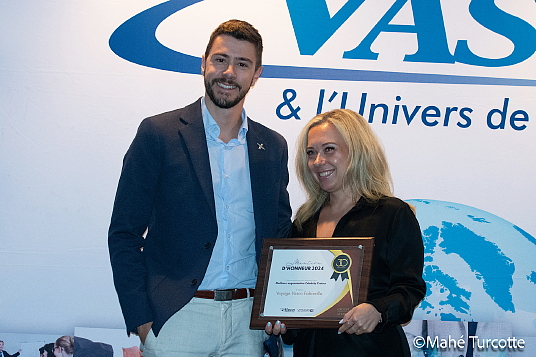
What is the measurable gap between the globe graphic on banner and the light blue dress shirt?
5.48ft

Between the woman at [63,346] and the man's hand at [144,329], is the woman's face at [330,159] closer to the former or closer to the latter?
the man's hand at [144,329]

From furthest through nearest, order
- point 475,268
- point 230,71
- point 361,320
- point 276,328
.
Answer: point 475,268
point 230,71
point 276,328
point 361,320

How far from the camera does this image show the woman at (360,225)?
222 centimetres

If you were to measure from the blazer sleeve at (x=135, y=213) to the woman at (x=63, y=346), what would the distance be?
164cm

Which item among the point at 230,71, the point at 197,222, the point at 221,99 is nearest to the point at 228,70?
the point at 230,71

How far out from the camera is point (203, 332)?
2.32 metres

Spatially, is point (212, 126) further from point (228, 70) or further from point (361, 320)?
point (361, 320)

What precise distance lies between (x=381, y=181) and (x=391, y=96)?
4.44ft

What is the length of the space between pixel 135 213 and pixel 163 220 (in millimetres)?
125

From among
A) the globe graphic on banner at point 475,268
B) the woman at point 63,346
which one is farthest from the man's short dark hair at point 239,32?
the woman at point 63,346

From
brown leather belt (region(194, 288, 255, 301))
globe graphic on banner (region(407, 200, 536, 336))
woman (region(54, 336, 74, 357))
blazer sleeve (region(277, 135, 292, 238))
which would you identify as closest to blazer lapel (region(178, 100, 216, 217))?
brown leather belt (region(194, 288, 255, 301))

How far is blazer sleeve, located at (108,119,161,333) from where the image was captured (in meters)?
2.30

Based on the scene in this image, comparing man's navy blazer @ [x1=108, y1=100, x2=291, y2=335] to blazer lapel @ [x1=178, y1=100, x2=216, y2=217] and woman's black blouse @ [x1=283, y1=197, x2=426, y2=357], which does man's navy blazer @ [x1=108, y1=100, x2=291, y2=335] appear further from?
woman's black blouse @ [x1=283, y1=197, x2=426, y2=357]

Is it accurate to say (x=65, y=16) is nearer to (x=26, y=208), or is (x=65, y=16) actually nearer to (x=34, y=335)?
(x=26, y=208)
